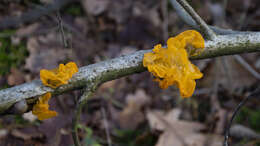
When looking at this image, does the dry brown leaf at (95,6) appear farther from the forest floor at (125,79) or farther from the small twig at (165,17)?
the small twig at (165,17)

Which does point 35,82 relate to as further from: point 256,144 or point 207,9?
point 207,9

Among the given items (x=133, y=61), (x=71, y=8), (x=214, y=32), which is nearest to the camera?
(x=133, y=61)

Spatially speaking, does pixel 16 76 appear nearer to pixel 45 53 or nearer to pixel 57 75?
pixel 45 53

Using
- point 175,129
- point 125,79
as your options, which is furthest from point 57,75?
point 125,79

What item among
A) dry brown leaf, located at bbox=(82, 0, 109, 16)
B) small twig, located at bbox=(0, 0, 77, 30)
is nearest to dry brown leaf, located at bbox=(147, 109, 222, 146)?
dry brown leaf, located at bbox=(82, 0, 109, 16)

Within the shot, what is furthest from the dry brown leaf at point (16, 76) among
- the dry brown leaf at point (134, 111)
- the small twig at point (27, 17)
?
the dry brown leaf at point (134, 111)

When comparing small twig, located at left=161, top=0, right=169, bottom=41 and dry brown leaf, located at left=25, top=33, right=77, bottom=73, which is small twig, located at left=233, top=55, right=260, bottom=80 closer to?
small twig, located at left=161, top=0, right=169, bottom=41

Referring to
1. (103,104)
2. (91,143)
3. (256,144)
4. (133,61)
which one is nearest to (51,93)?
(133,61)
